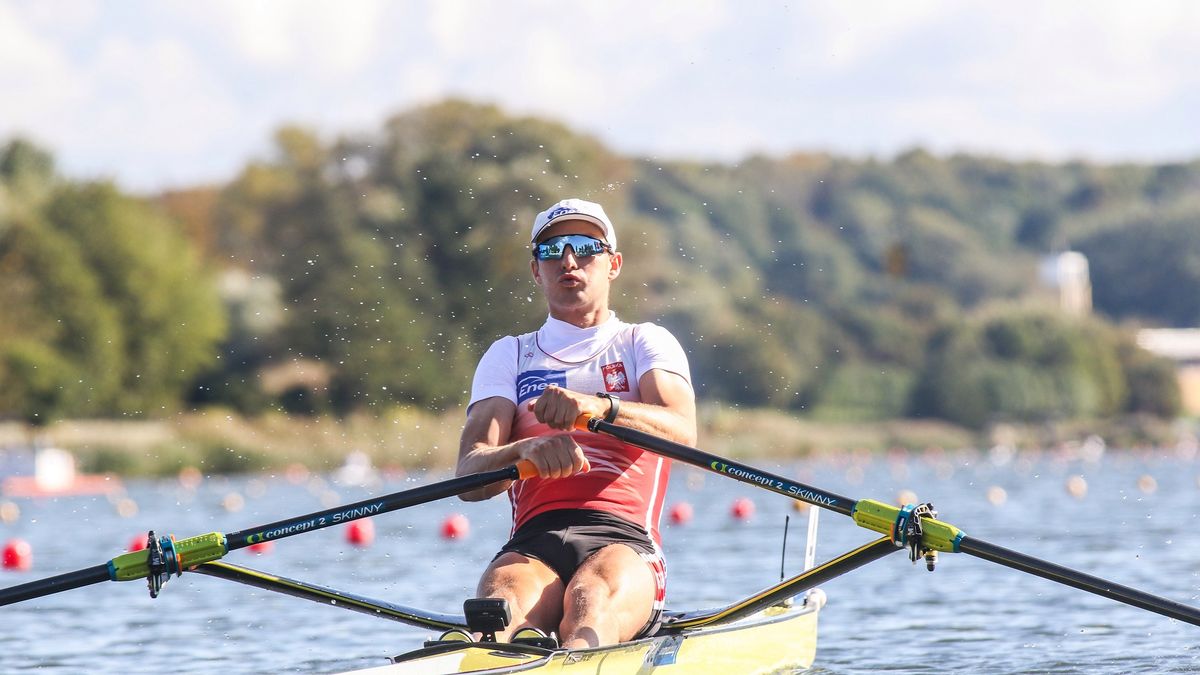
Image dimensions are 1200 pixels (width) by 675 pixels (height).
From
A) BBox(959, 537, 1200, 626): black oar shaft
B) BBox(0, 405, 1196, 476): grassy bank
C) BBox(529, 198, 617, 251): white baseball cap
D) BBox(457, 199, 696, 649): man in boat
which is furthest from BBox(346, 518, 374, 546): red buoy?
BBox(0, 405, 1196, 476): grassy bank

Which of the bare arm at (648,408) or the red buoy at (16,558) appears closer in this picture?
the bare arm at (648,408)

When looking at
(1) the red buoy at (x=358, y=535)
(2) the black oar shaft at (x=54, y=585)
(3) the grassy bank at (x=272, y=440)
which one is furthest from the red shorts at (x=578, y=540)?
(3) the grassy bank at (x=272, y=440)

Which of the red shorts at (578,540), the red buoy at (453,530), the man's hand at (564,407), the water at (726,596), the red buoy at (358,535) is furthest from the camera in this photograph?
the red buoy at (453,530)

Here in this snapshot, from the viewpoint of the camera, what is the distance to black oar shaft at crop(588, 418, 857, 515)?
20.1ft

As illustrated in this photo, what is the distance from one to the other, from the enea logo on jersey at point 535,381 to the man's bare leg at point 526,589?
2.11ft

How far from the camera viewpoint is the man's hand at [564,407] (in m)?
6.07

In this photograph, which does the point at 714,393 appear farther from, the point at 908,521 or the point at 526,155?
the point at 908,521

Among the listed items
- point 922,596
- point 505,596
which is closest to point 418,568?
point 922,596

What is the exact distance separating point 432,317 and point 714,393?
11.2 meters

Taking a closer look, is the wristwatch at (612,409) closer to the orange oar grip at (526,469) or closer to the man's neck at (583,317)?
the orange oar grip at (526,469)

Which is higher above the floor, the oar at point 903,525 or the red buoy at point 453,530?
the red buoy at point 453,530

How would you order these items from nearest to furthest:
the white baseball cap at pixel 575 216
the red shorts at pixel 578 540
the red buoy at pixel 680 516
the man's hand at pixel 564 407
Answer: the man's hand at pixel 564 407
the red shorts at pixel 578 540
the white baseball cap at pixel 575 216
the red buoy at pixel 680 516

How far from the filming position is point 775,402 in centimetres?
4691

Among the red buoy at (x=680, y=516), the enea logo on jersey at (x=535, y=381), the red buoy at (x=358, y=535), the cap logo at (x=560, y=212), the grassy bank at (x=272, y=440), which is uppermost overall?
the grassy bank at (x=272, y=440)
